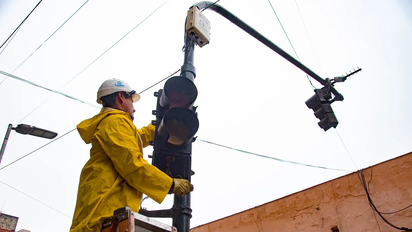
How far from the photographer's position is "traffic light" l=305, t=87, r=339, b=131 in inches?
243

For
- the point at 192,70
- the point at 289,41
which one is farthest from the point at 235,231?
the point at 192,70

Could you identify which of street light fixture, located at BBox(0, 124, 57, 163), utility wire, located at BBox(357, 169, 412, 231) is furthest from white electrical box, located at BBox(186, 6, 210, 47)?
street light fixture, located at BBox(0, 124, 57, 163)

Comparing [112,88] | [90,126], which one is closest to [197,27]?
[112,88]

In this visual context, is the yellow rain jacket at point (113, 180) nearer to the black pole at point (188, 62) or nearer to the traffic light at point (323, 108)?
the black pole at point (188, 62)

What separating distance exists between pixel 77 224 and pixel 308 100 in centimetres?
522

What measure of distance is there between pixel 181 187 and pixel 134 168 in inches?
14.6

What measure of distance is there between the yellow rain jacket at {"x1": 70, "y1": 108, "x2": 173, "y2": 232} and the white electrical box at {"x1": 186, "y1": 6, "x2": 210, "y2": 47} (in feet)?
5.54

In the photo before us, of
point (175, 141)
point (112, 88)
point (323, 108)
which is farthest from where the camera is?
point (323, 108)

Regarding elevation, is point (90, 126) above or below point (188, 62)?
below

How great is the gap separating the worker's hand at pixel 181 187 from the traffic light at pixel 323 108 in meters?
4.33

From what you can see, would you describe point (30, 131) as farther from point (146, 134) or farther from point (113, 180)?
point (113, 180)

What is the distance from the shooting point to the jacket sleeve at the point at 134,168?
7.90 feet

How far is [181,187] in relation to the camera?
2477mm

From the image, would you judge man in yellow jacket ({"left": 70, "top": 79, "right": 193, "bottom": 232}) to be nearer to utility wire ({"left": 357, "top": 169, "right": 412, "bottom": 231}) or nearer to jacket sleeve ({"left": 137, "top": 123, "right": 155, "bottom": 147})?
jacket sleeve ({"left": 137, "top": 123, "right": 155, "bottom": 147})
